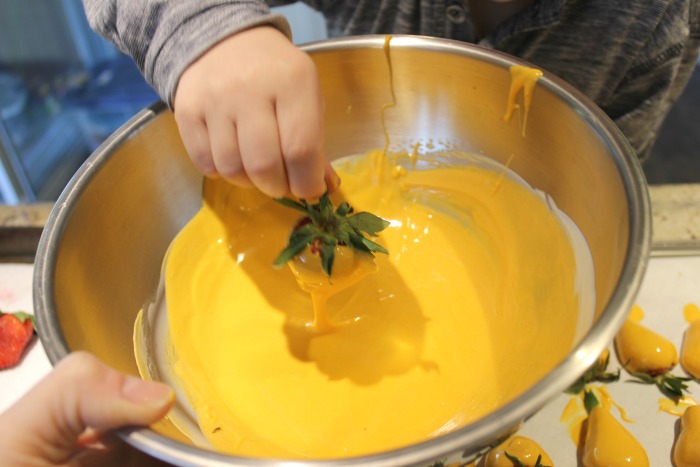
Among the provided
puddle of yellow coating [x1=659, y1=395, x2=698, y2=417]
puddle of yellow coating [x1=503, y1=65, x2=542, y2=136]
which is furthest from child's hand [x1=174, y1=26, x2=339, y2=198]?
puddle of yellow coating [x1=659, y1=395, x2=698, y2=417]

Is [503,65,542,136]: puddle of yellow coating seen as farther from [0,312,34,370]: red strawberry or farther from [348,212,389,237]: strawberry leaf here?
[0,312,34,370]: red strawberry

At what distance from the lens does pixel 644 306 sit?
2.99 feet

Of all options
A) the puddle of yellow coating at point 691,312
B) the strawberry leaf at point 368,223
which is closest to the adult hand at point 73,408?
the strawberry leaf at point 368,223

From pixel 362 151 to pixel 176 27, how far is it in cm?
40

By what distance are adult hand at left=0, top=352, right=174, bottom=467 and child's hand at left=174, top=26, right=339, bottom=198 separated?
0.83ft

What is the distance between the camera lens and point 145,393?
1.76ft

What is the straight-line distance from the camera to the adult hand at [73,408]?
52 centimetres

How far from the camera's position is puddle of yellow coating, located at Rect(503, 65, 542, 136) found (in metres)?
0.79

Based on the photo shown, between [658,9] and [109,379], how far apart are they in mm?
923

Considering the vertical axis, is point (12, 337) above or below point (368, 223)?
below

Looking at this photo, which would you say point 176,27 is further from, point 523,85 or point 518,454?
point 518,454

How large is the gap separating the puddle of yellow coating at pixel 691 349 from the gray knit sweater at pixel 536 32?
1.40 ft

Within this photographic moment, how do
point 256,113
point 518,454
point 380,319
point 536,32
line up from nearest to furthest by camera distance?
point 256,113 < point 518,454 < point 380,319 < point 536,32

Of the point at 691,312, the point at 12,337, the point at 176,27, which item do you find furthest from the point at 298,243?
the point at 691,312
